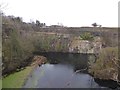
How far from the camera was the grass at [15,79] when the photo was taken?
19667 mm

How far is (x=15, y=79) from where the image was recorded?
21844mm

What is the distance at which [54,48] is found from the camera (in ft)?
150

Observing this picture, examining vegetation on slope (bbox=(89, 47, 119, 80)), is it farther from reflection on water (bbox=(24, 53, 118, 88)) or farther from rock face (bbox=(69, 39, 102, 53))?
rock face (bbox=(69, 39, 102, 53))

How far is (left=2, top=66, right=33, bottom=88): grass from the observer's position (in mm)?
19667

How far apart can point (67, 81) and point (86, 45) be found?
2619 cm

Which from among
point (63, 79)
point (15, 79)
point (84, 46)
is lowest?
point (63, 79)

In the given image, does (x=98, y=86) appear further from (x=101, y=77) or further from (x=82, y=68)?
(x=82, y=68)

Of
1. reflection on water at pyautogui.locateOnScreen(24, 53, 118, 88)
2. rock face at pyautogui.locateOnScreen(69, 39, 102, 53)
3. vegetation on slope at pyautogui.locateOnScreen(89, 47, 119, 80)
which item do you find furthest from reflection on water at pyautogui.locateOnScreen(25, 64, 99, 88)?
rock face at pyautogui.locateOnScreen(69, 39, 102, 53)

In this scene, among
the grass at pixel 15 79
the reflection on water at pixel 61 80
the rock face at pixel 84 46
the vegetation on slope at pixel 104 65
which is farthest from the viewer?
the rock face at pixel 84 46

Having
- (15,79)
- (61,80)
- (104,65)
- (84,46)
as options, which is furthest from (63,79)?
(84,46)

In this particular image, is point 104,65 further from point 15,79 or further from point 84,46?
point 84,46

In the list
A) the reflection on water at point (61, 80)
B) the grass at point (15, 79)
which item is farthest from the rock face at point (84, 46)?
the grass at point (15, 79)

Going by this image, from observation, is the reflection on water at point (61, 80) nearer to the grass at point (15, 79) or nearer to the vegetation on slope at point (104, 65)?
the grass at point (15, 79)

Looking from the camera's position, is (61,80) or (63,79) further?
(63,79)
